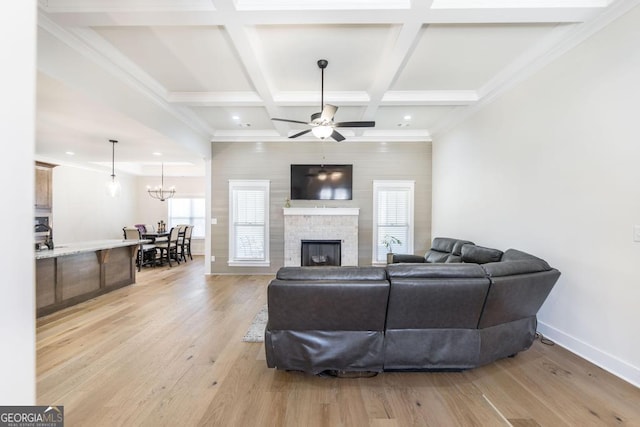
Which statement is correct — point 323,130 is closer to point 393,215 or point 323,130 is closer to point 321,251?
point 321,251

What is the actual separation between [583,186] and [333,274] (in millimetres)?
2652

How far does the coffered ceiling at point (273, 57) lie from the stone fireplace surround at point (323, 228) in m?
2.03

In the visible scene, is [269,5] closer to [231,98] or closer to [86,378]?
[231,98]

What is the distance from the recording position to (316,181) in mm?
6027

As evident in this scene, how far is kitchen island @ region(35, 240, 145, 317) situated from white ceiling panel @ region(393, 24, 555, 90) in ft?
17.4

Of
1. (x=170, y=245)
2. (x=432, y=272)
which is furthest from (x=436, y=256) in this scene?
(x=170, y=245)

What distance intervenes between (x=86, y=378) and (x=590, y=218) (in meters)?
4.77

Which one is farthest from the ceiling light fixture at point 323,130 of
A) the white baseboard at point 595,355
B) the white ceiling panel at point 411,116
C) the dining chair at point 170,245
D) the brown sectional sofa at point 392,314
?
the dining chair at point 170,245

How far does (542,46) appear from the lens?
2.91 meters

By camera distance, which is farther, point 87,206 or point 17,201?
point 87,206

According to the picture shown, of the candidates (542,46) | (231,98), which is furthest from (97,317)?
(542,46)

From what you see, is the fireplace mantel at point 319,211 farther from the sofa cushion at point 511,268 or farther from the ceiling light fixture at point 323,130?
the sofa cushion at point 511,268

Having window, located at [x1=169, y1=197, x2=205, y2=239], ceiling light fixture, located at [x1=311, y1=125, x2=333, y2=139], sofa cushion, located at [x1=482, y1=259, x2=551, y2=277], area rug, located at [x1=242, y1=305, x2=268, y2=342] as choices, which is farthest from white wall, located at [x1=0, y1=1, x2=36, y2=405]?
window, located at [x1=169, y1=197, x2=205, y2=239]

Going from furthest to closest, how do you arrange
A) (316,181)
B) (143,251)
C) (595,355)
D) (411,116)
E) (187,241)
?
(187,241) → (143,251) → (316,181) → (411,116) → (595,355)
